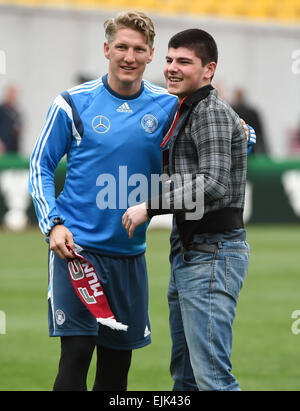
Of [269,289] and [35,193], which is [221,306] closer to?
[35,193]

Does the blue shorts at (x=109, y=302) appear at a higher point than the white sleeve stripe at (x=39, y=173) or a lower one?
lower

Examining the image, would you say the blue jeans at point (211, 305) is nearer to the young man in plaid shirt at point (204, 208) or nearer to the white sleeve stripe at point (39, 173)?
the young man in plaid shirt at point (204, 208)

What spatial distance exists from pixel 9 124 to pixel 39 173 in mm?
12969

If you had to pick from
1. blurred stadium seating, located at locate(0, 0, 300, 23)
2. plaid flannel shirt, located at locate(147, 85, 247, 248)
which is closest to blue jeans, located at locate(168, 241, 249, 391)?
plaid flannel shirt, located at locate(147, 85, 247, 248)

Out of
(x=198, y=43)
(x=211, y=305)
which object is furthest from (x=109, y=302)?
(x=198, y=43)

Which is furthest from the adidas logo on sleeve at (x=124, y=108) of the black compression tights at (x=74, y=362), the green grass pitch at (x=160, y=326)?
the green grass pitch at (x=160, y=326)

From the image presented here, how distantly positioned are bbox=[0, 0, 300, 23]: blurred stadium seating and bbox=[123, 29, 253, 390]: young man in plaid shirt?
58.7ft

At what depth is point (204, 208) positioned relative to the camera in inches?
177

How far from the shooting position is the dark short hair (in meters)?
4.52

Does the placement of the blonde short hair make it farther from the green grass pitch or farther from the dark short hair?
the green grass pitch

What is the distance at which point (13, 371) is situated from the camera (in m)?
6.68

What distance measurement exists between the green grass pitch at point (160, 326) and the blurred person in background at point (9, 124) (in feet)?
12.8

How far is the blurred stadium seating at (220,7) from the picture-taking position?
885 inches
